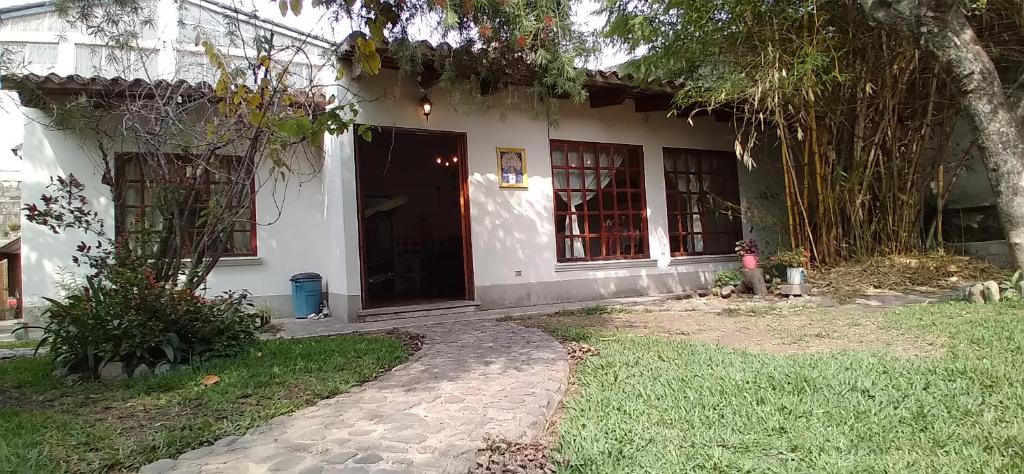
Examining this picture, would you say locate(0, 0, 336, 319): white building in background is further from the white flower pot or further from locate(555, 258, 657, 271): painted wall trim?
the white flower pot

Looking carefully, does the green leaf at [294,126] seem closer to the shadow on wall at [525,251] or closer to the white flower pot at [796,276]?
the shadow on wall at [525,251]

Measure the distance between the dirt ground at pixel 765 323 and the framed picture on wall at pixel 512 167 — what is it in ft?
6.42

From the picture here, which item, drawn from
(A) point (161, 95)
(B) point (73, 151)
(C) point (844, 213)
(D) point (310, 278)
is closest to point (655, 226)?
(C) point (844, 213)

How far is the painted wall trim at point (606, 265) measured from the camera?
25.4ft

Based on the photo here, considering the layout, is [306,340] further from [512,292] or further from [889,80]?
[889,80]

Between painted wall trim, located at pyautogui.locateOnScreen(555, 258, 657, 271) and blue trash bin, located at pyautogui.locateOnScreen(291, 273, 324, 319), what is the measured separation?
3.12 meters

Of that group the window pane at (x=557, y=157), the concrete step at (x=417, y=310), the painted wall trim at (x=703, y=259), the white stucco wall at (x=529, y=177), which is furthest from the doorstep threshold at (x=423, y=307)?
the painted wall trim at (x=703, y=259)

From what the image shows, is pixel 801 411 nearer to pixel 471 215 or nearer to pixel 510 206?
pixel 471 215

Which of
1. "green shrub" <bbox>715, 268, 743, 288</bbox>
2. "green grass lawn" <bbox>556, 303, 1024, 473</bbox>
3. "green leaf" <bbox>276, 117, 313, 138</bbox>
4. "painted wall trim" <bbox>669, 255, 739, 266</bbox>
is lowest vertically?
"green grass lawn" <bbox>556, 303, 1024, 473</bbox>

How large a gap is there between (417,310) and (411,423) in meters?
4.28

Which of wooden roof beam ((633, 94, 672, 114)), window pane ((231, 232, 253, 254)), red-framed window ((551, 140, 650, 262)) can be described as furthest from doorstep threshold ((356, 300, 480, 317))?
wooden roof beam ((633, 94, 672, 114))

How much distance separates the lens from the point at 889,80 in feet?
21.5

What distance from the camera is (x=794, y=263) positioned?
23.7ft

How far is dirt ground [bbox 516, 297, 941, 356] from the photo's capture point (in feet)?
13.2
